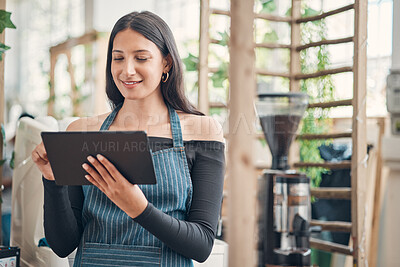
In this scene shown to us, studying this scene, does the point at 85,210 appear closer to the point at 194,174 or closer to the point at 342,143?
the point at 194,174

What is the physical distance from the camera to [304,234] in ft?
6.95

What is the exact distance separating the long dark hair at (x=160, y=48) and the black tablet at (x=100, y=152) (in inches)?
17.0

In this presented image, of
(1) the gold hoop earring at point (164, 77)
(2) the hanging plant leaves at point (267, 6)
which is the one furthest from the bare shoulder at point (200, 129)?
(2) the hanging plant leaves at point (267, 6)

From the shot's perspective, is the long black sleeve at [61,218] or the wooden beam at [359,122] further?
the wooden beam at [359,122]

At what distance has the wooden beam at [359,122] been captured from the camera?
2.33 meters

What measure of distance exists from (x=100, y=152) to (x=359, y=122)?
159 centimetres

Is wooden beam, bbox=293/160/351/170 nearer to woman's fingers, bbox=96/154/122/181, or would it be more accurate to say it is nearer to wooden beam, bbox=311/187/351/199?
wooden beam, bbox=311/187/351/199

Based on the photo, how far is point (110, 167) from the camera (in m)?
1.14

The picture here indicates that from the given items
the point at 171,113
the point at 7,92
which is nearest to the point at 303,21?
the point at 171,113

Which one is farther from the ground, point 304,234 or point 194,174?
Result: point 194,174

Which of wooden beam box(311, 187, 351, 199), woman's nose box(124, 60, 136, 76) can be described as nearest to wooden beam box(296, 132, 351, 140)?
wooden beam box(311, 187, 351, 199)

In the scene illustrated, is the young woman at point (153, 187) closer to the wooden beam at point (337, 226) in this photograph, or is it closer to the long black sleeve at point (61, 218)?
the long black sleeve at point (61, 218)

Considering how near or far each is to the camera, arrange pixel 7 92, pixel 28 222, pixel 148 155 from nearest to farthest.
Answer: pixel 148 155
pixel 28 222
pixel 7 92

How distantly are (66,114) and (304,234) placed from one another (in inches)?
154
